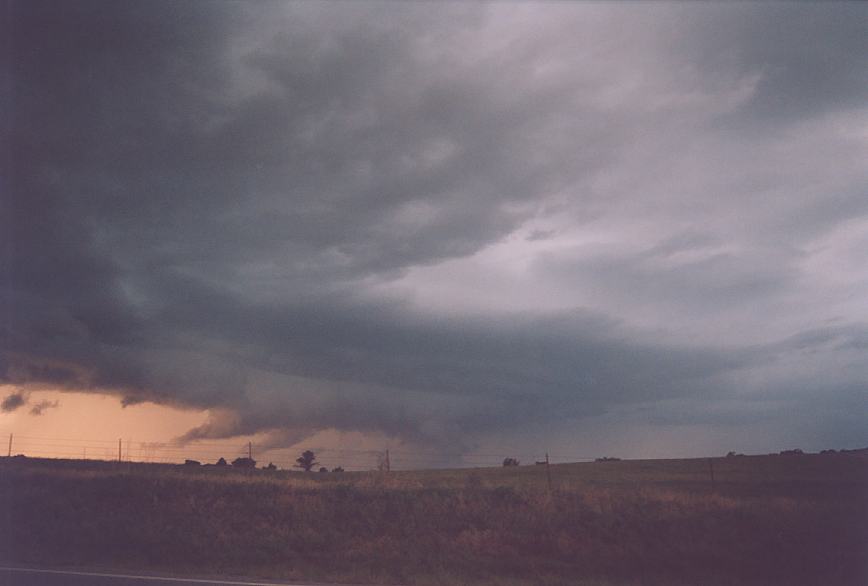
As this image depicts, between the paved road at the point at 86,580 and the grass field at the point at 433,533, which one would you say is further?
the grass field at the point at 433,533

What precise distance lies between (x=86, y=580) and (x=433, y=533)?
1312 cm

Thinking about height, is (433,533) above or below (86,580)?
below

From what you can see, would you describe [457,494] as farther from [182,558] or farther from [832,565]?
[832,565]

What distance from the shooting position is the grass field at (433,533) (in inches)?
772

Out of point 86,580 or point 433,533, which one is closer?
point 86,580

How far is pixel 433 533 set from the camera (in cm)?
2483

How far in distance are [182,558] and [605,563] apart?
551 inches

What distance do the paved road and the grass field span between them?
101 inches

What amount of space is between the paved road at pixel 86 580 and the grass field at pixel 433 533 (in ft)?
8.38

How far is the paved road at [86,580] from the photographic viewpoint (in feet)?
47.1

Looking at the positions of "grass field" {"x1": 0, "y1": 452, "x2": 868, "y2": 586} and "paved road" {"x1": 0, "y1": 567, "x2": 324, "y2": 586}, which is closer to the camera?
"paved road" {"x1": 0, "y1": 567, "x2": 324, "y2": 586}

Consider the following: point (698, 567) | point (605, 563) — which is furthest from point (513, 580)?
point (698, 567)

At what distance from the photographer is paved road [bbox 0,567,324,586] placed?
1434cm

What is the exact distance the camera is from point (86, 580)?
14.8 meters
